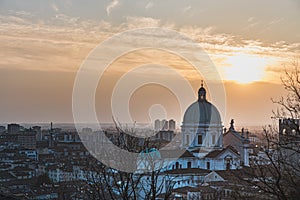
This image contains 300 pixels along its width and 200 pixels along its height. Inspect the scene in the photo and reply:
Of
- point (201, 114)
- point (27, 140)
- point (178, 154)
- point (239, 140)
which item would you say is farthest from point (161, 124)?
point (27, 140)

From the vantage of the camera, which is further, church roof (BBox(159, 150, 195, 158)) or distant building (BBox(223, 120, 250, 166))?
distant building (BBox(223, 120, 250, 166))

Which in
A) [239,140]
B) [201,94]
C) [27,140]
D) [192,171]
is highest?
[201,94]

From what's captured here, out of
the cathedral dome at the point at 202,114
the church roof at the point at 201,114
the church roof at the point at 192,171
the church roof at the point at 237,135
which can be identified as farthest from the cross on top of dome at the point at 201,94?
the church roof at the point at 192,171

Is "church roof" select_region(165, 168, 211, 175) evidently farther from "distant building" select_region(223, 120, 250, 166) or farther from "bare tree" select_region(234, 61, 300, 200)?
"bare tree" select_region(234, 61, 300, 200)

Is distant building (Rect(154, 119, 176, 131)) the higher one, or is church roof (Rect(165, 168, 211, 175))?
distant building (Rect(154, 119, 176, 131))

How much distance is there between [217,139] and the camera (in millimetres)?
24344

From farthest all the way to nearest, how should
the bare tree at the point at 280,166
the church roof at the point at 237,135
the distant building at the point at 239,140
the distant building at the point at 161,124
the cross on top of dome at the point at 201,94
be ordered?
the church roof at the point at 237,135, the distant building at the point at 239,140, the cross on top of dome at the point at 201,94, the distant building at the point at 161,124, the bare tree at the point at 280,166

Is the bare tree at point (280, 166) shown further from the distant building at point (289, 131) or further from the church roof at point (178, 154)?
the church roof at point (178, 154)

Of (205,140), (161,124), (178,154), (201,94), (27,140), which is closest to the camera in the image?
(161,124)

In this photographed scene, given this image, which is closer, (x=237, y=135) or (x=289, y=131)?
(x=289, y=131)

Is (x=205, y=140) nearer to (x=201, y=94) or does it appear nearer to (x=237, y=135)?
(x=201, y=94)

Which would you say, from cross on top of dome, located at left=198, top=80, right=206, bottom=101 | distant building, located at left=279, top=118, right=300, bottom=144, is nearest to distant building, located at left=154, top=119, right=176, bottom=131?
cross on top of dome, located at left=198, top=80, right=206, bottom=101

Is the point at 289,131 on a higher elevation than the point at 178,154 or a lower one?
higher

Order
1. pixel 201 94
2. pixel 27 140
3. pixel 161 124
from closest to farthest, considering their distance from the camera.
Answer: pixel 161 124 < pixel 201 94 < pixel 27 140
